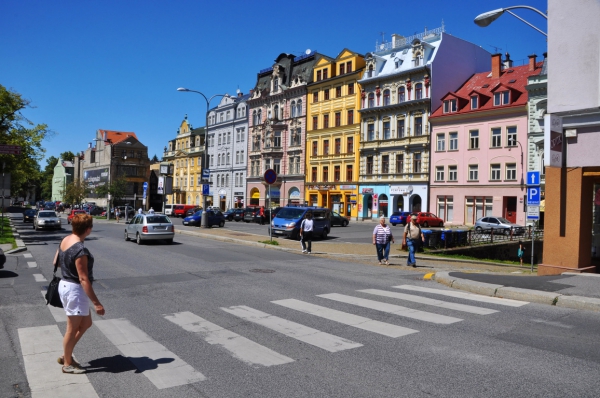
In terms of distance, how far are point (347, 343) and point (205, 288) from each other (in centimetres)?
516

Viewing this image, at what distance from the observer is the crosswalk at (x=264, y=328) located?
17.7ft

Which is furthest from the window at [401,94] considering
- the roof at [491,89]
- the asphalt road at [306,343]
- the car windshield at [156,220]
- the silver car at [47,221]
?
the asphalt road at [306,343]

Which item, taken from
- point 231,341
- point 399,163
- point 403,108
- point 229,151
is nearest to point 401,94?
point 403,108

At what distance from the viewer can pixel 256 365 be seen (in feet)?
18.3

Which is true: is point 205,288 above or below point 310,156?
below

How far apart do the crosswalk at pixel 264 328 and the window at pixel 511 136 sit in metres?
36.3

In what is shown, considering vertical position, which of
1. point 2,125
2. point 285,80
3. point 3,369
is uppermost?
point 285,80

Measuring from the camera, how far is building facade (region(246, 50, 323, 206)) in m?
63.4

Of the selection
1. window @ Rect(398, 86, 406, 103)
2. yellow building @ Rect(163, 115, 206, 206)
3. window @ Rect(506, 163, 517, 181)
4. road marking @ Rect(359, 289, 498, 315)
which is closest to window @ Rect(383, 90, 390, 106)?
window @ Rect(398, 86, 406, 103)

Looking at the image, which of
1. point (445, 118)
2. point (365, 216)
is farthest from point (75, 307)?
point (365, 216)

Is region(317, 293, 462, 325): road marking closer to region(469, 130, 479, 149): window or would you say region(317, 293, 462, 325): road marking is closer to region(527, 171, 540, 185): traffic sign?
region(527, 171, 540, 185): traffic sign

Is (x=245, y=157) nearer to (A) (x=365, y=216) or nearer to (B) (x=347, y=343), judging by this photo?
(A) (x=365, y=216)

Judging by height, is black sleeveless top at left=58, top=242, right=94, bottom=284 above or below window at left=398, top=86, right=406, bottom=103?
below

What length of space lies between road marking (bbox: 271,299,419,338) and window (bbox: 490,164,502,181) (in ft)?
127
